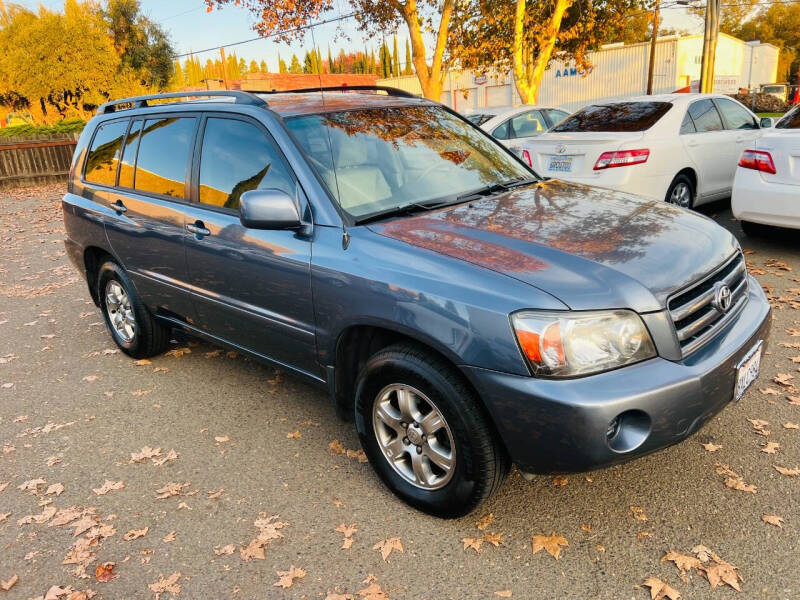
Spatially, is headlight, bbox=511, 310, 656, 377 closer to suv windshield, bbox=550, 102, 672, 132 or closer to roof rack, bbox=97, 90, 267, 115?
roof rack, bbox=97, 90, 267, 115

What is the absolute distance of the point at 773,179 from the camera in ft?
20.4

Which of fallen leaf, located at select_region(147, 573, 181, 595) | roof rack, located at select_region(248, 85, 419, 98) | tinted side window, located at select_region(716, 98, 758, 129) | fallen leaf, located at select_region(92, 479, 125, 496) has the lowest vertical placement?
fallen leaf, located at select_region(92, 479, 125, 496)

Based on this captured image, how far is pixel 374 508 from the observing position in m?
3.12

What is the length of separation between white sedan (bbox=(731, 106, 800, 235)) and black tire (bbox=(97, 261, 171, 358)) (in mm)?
5624

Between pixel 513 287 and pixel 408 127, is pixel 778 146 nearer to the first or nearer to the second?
pixel 408 127

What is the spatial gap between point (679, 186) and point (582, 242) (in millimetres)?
5704

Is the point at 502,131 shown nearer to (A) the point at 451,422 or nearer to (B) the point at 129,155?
(B) the point at 129,155

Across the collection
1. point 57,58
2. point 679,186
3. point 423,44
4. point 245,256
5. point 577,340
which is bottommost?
point 679,186

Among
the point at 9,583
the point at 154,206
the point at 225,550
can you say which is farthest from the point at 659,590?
the point at 154,206

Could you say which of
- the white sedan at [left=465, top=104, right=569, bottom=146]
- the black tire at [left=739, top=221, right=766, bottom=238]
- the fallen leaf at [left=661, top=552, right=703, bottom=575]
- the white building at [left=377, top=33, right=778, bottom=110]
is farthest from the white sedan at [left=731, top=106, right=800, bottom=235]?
the white building at [left=377, top=33, right=778, bottom=110]

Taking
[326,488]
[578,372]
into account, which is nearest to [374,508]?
[326,488]

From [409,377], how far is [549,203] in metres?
1.32

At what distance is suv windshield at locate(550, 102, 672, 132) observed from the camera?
7.66 m

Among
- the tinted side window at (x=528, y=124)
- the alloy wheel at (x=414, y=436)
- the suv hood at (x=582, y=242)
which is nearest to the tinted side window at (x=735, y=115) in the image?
the tinted side window at (x=528, y=124)
